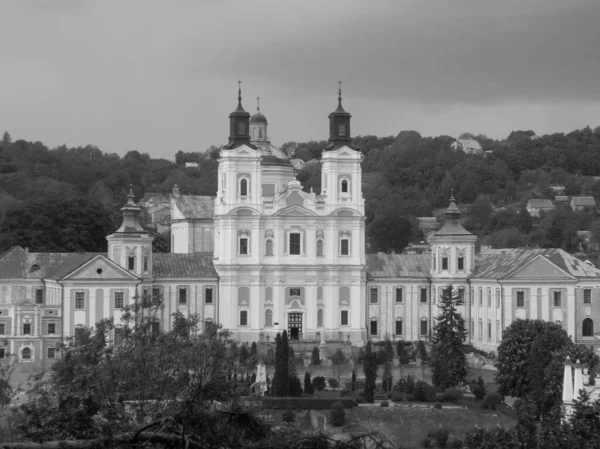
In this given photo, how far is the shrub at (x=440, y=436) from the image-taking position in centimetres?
5340

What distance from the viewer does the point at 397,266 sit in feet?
268

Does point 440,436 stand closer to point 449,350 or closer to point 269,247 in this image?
point 449,350

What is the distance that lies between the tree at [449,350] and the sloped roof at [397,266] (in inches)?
361

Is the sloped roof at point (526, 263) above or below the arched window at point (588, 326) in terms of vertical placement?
above

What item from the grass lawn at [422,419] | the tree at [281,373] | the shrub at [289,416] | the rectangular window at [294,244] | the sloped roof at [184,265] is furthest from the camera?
the rectangular window at [294,244]

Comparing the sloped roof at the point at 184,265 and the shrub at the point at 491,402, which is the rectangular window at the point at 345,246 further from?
the shrub at the point at 491,402

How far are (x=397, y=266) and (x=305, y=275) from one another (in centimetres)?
602

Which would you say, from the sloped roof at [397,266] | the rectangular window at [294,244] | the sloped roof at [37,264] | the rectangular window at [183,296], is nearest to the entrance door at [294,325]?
the rectangular window at [294,244]

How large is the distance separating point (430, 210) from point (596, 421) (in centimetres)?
11726

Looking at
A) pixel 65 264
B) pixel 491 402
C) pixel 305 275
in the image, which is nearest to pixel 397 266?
pixel 305 275

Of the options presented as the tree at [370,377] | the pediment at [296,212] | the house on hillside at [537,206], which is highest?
the house on hillside at [537,206]

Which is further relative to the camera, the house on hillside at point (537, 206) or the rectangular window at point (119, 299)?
the house on hillside at point (537, 206)

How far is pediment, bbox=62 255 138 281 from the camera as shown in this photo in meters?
73.9

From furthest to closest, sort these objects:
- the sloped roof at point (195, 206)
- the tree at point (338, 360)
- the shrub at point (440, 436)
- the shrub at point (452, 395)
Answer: the sloped roof at point (195, 206), the tree at point (338, 360), the shrub at point (452, 395), the shrub at point (440, 436)
